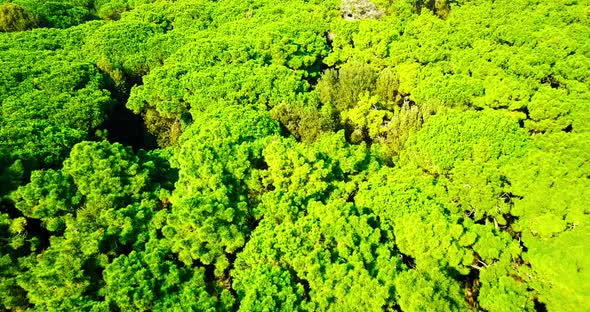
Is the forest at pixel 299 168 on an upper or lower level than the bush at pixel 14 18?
lower

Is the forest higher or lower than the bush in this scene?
lower

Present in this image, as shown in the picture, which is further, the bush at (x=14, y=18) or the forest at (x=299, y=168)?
the bush at (x=14, y=18)

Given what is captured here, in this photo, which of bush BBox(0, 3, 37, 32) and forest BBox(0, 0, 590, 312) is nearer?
forest BBox(0, 0, 590, 312)

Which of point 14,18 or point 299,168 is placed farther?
point 14,18

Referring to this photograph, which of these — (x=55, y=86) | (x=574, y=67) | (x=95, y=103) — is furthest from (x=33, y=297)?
(x=574, y=67)

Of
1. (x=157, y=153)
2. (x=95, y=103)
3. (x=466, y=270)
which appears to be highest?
(x=95, y=103)

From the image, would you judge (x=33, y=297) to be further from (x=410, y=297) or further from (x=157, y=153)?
(x=410, y=297)

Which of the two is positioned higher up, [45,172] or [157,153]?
[45,172]

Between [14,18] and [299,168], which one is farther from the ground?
[14,18]
